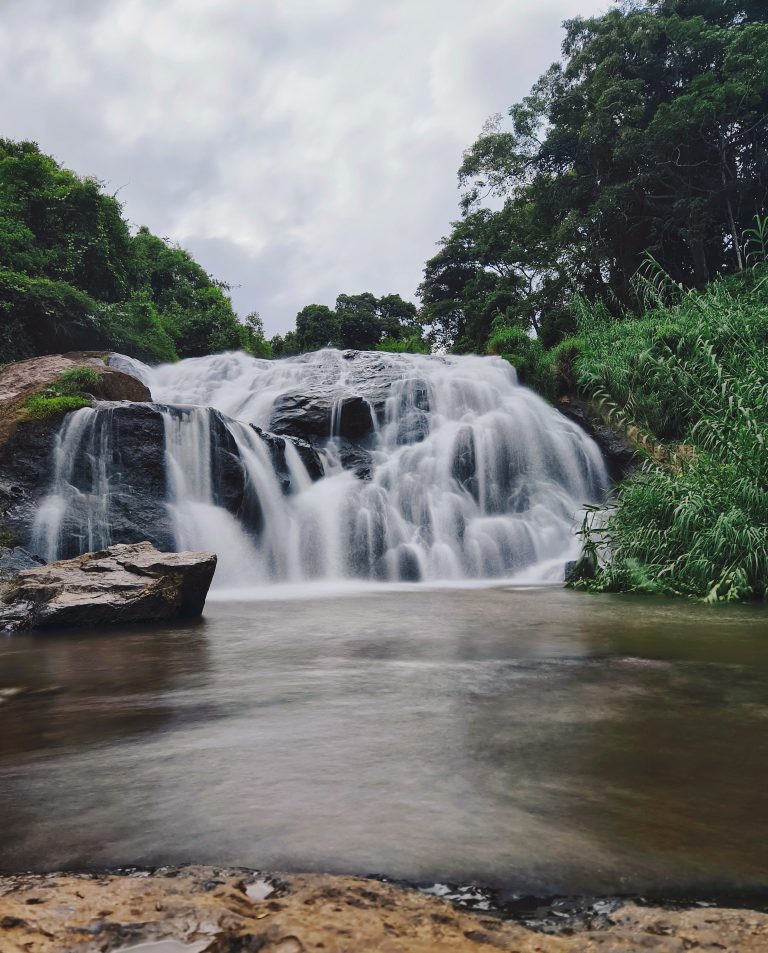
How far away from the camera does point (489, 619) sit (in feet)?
16.2

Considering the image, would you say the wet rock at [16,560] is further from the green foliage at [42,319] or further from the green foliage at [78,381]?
the green foliage at [42,319]

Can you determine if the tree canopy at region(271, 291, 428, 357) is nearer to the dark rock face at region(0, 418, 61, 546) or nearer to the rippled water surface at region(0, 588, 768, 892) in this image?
the dark rock face at region(0, 418, 61, 546)

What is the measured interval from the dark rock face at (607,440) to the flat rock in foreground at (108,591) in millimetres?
8632

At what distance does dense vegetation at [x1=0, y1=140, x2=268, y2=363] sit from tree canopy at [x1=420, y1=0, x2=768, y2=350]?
10737mm

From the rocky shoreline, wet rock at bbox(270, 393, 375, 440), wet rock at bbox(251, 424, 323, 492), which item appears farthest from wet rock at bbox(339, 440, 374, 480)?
the rocky shoreline

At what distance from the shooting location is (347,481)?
11.0m

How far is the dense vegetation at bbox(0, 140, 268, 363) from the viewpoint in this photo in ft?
51.1

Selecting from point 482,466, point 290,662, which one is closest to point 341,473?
point 482,466

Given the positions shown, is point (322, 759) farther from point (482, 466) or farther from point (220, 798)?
point (482, 466)

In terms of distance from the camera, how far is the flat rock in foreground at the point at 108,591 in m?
5.20

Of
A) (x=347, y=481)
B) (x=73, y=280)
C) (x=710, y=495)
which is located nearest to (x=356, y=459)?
(x=347, y=481)

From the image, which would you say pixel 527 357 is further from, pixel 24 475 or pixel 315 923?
pixel 315 923

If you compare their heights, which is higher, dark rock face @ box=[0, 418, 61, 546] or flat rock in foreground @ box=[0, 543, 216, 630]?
dark rock face @ box=[0, 418, 61, 546]

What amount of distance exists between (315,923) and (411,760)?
851mm
